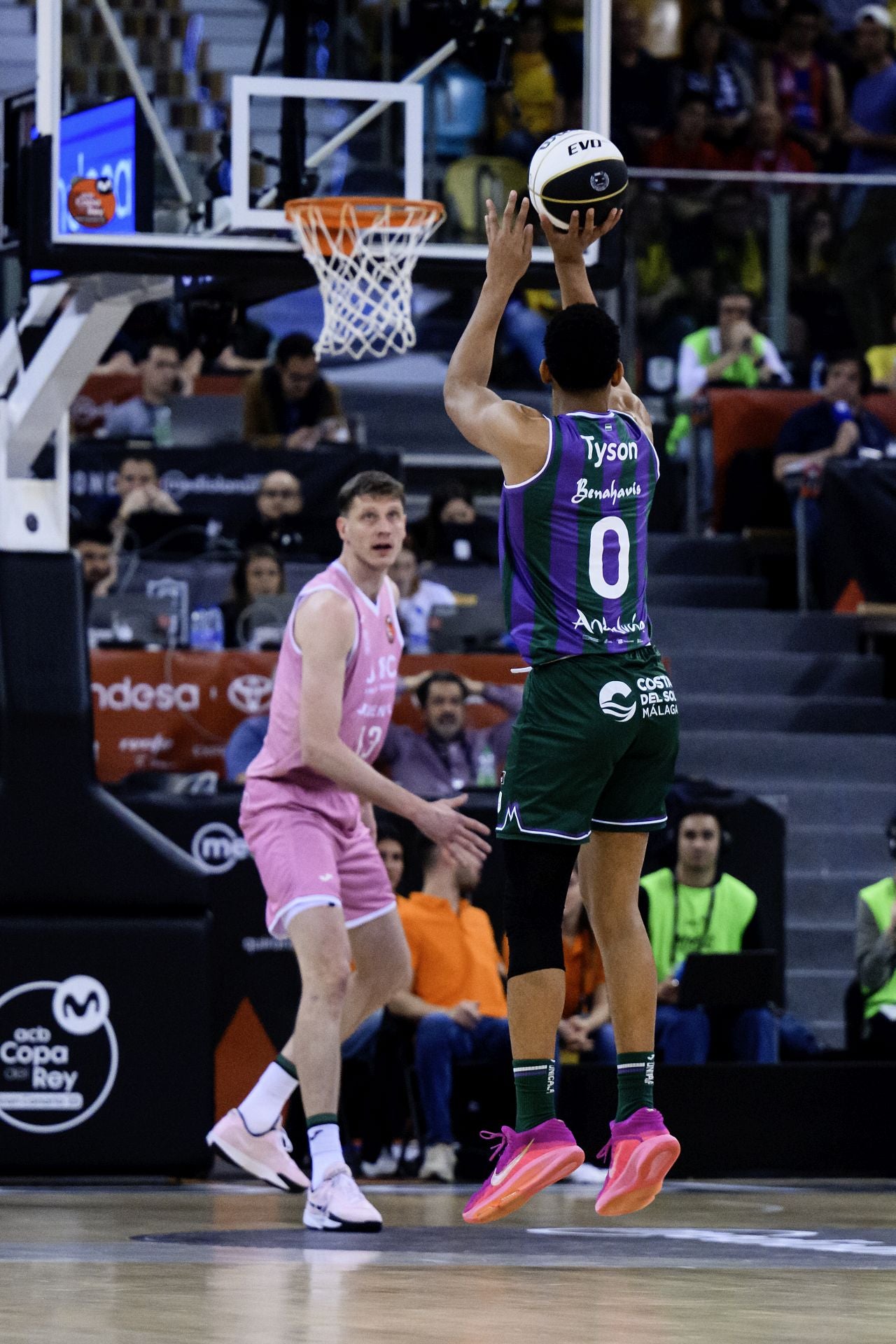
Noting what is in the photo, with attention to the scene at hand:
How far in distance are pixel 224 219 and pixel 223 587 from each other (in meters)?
4.54

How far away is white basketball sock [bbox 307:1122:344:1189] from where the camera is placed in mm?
7535

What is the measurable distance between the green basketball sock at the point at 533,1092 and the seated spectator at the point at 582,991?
446 cm

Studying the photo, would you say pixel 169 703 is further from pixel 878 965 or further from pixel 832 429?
pixel 832 429

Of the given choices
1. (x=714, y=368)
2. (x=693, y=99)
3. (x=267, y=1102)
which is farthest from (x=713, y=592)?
(x=267, y=1102)

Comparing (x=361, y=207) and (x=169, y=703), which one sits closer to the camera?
(x=361, y=207)

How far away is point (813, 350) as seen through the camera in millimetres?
16578

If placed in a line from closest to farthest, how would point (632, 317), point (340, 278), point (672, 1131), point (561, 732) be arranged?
1. point (561, 732)
2. point (340, 278)
3. point (672, 1131)
4. point (632, 317)

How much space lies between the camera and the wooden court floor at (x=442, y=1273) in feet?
16.1

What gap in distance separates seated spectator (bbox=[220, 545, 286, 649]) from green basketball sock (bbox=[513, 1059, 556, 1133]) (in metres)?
7.43

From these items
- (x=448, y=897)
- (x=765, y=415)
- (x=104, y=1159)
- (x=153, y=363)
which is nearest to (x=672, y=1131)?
(x=448, y=897)

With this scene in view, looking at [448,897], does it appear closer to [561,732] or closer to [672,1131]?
[672,1131]

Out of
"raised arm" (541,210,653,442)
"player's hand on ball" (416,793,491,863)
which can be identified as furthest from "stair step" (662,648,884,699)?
"raised arm" (541,210,653,442)

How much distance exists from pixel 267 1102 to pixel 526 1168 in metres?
2.16

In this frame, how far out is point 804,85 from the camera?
19141 millimetres
